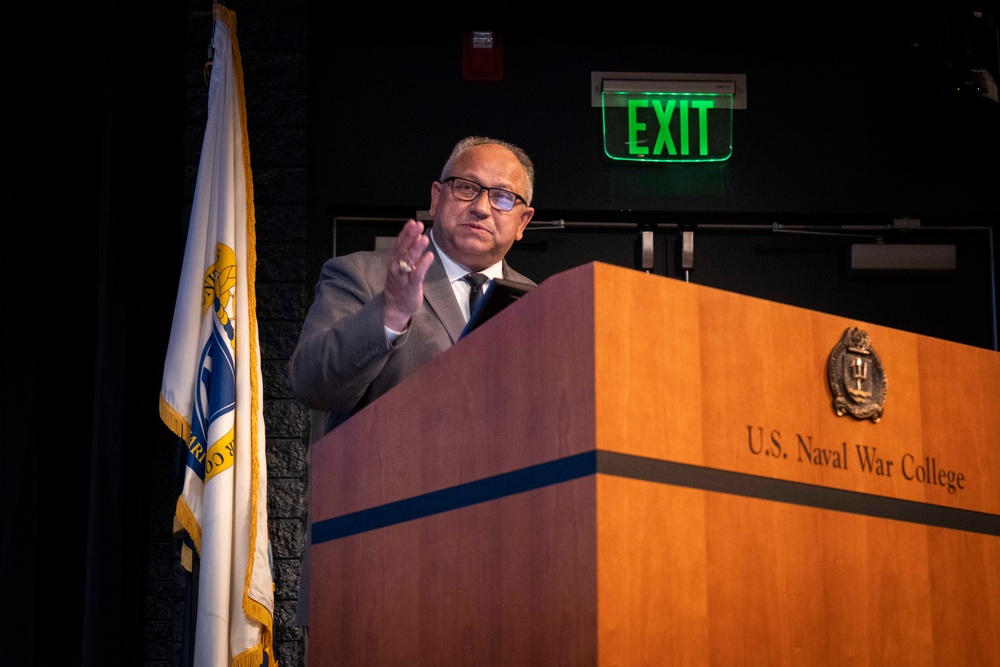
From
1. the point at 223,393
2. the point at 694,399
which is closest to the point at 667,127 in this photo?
the point at 223,393

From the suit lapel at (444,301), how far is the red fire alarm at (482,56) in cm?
203

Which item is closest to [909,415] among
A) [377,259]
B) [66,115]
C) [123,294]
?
[377,259]

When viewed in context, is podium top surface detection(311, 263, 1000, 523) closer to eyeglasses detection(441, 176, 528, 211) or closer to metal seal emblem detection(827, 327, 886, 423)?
metal seal emblem detection(827, 327, 886, 423)

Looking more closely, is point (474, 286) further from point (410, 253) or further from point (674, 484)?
point (674, 484)

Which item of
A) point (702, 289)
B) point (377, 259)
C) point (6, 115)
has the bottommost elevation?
point (702, 289)

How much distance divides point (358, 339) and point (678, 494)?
28.8 inches

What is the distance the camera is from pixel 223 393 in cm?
342

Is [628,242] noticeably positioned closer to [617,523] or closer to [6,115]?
[6,115]

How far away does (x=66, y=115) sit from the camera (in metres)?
3.89

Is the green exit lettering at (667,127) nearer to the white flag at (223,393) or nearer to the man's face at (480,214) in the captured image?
the white flag at (223,393)

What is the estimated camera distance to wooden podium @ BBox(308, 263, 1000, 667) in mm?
1361

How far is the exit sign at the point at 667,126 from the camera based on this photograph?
430 centimetres

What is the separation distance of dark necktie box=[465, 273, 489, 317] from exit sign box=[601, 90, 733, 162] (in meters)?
1.86

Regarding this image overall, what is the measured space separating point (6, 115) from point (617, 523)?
121 inches
